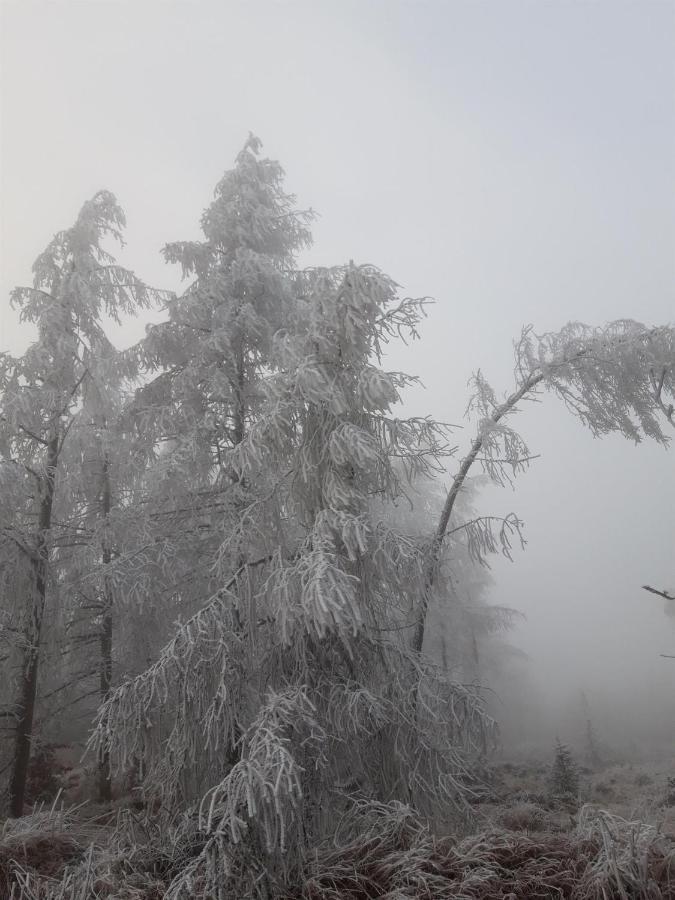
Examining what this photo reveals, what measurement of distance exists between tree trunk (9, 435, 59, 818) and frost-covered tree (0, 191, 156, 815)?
1cm

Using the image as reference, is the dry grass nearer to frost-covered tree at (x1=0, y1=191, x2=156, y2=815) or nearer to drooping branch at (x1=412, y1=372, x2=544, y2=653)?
drooping branch at (x1=412, y1=372, x2=544, y2=653)

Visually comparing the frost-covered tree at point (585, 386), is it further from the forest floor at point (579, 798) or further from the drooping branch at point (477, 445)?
the forest floor at point (579, 798)

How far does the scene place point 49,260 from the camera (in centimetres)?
852

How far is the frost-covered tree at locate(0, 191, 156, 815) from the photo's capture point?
A: 745 centimetres

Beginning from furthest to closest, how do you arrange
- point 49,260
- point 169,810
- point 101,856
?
1. point 49,260
2. point 169,810
3. point 101,856

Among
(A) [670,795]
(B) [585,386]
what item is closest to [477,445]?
(B) [585,386]

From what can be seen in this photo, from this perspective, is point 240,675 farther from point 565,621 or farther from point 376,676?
point 565,621

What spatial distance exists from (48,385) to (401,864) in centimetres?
799

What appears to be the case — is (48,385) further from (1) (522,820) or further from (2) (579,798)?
(2) (579,798)

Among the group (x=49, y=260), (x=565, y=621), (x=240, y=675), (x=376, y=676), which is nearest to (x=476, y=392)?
(x=376, y=676)

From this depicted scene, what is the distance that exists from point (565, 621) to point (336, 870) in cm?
5447

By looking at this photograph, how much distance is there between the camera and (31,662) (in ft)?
25.3

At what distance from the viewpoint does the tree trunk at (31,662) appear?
23.9 feet

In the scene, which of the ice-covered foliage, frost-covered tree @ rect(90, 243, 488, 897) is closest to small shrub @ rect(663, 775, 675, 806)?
frost-covered tree @ rect(90, 243, 488, 897)
